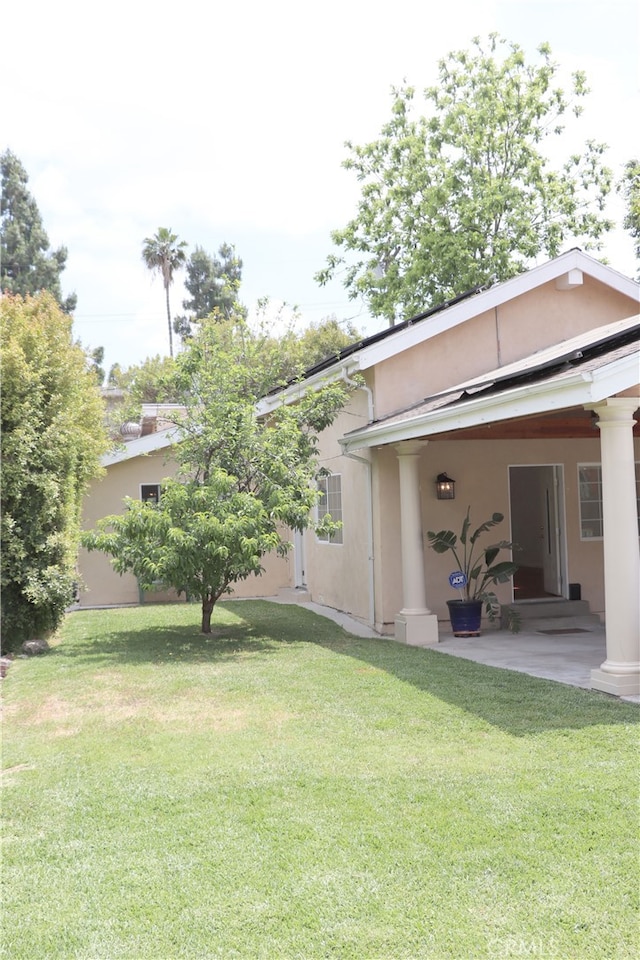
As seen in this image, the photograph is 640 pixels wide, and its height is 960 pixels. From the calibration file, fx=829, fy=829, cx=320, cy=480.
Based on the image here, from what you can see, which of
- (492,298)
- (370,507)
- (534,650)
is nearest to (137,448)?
(370,507)

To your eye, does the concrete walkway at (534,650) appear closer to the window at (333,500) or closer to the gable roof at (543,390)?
the window at (333,500)

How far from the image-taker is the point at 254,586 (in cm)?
1706

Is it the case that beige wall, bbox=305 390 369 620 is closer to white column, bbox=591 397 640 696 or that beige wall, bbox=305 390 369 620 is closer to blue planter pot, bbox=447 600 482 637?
blue planter pot, bbox=447 600 482 637

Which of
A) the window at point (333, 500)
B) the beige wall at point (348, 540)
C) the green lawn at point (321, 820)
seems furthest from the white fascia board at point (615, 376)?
the window at point (333, 500)

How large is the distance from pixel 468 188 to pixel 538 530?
15.2 m

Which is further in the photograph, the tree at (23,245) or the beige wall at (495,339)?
the tree at (23,245)

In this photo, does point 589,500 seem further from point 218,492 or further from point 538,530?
point 218,492

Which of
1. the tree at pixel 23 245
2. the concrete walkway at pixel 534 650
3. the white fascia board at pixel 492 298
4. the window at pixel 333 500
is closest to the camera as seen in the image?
the concrete walkway at pixel 534 650

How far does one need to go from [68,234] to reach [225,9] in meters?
32.7

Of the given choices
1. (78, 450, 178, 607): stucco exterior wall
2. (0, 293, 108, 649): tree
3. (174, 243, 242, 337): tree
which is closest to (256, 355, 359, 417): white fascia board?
(78, 450, 178, 607): stucco exterior wall

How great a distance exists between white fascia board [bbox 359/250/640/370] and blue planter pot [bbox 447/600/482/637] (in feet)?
11.7

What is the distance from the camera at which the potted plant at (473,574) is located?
11.4 m

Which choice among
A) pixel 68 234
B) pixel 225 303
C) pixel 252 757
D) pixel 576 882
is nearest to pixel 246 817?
pixel 252 757

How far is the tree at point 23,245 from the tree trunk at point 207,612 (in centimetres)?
2694
